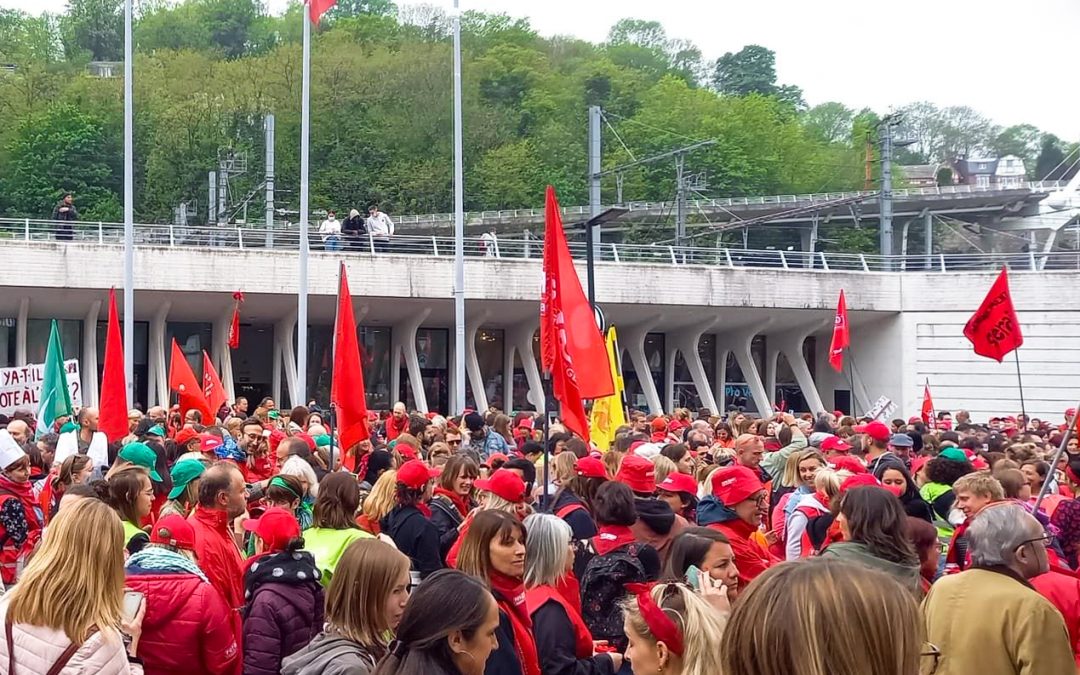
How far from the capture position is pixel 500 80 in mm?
82625

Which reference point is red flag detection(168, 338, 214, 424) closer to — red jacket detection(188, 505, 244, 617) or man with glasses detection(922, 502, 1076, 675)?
red jacket detection(188, 505, 244, 617)

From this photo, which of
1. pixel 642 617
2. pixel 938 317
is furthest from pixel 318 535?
pixel 938 317

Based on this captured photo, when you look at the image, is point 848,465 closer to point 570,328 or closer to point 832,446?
point 832,446

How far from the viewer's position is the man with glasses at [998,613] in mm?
4582

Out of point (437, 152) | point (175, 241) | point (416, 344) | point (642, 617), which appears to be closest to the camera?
point (642, 617)

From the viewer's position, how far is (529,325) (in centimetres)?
4081

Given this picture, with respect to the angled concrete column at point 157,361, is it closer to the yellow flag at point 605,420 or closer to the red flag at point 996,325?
the red flag at point 996,325

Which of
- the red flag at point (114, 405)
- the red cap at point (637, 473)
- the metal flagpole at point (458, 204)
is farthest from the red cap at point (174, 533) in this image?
the metal flagpole at point (458, 204)

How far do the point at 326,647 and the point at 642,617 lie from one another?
1.06 meters

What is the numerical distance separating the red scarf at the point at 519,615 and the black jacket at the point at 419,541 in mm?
1785

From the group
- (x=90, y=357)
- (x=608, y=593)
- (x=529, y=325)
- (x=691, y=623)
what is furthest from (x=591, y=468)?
(x=529, y=325)

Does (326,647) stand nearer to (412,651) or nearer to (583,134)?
(412,651)

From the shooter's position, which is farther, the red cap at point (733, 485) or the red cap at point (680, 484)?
the red cap at point (680, 484)

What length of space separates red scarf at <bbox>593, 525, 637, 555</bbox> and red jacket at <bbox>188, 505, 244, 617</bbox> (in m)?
1.63
